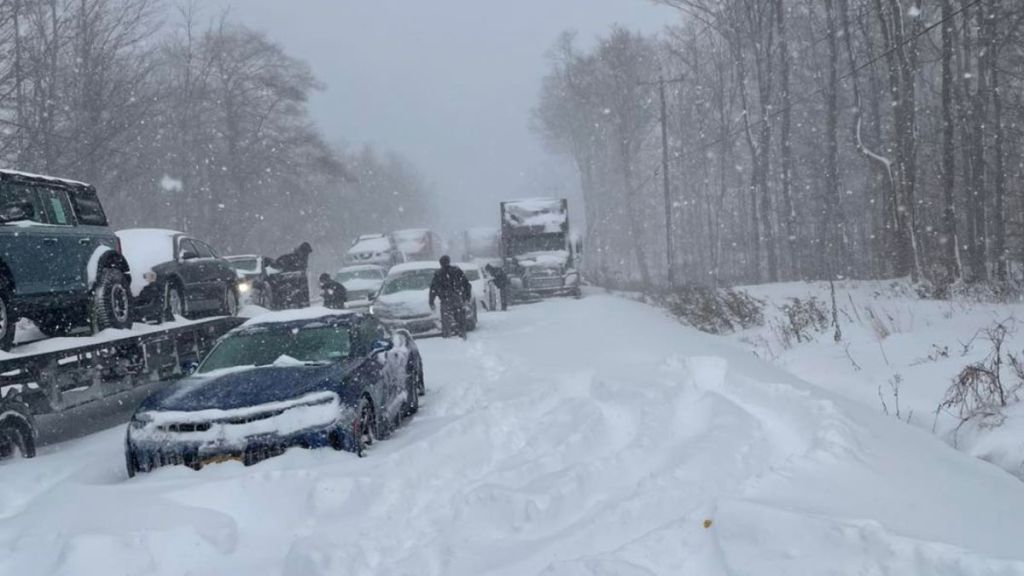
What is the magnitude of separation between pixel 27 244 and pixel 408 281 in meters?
11.7

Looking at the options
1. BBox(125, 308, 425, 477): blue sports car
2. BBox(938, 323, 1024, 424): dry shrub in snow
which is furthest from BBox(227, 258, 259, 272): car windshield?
BBox(938, 323, 1024, 424): dry shrub in snow

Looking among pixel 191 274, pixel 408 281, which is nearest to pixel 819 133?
pixel 408 281

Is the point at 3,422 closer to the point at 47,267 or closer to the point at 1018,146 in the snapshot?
the point at 47,267

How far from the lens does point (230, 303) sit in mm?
14562

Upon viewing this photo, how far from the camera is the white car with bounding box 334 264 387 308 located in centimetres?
2524

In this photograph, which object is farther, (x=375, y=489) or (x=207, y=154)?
(x=207, y=154)

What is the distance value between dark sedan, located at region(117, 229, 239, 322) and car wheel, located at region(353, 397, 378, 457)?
4875 mm

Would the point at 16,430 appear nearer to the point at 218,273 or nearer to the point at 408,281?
the point at 218,273

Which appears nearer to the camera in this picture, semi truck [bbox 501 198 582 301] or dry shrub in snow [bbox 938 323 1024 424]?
dry shrub in snow [bbox 938 323 1024 424]

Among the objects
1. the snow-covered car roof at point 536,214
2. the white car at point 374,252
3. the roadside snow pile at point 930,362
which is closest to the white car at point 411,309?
the roadside snow pile at point 930,362

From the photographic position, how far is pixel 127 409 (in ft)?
39.5

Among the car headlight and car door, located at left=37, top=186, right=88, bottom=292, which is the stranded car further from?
the car headlight

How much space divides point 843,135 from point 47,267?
4150 cm

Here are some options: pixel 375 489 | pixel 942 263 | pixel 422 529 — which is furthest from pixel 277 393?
pixel 942 263
